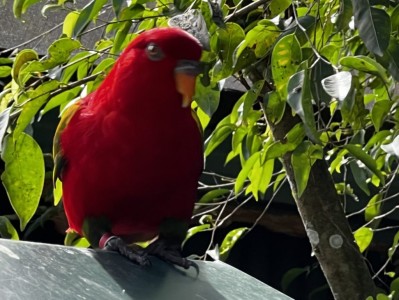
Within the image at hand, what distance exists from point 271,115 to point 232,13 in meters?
0.27

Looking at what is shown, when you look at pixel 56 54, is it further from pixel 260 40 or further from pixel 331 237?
pixel 331 237

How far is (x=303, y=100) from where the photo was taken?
61.4 inches

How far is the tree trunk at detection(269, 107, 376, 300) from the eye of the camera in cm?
221

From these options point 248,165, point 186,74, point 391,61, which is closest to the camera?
point 391,61

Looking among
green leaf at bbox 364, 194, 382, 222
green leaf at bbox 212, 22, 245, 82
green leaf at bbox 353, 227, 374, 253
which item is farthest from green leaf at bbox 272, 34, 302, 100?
green leaf at bbox 364, 194, 382, 222

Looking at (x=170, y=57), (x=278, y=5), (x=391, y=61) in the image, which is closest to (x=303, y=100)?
(x=391, y=61)

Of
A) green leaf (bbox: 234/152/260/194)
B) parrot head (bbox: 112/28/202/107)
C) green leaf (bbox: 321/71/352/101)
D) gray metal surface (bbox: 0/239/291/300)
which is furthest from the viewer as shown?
green leaf (bbox: 234/152/260/194)

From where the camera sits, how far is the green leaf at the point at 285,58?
1744mm

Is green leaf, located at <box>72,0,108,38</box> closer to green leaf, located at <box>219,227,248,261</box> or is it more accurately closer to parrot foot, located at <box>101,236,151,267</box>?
parrot foot, located at <box>101,236,151,267</box>

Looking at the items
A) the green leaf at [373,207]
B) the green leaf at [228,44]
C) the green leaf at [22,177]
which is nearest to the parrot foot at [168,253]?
the green leaf at [22,177]

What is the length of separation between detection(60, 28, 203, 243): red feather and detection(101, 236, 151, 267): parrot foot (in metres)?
0.08

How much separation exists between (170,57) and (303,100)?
0.30 meters

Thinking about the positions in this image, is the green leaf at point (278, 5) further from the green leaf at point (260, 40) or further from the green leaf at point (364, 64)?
the green leaf at point (364, 64)

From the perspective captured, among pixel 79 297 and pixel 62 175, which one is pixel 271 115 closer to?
pixel 62 175
